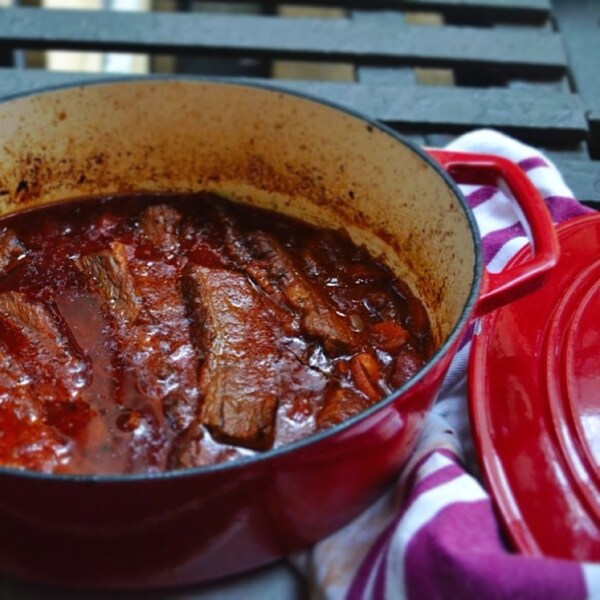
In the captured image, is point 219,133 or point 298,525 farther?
point 219,133

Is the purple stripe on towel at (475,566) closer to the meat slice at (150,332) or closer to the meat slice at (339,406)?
the meat slice at (339,406)

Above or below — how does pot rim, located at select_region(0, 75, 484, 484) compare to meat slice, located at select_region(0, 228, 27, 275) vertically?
above

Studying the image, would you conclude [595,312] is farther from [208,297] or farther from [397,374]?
[208,297]

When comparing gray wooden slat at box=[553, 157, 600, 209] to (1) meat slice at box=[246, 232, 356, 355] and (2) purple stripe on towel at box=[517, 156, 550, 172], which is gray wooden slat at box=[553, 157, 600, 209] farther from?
(1) meat slice at box=[246, 232, 356, 355]

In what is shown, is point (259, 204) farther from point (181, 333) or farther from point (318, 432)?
point (318, 432)

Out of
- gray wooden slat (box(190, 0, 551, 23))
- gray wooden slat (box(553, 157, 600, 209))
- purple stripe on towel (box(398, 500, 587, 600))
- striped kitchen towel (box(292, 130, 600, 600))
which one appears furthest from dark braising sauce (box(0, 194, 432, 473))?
gray wooden slat (box(190, 0, 551, 23))

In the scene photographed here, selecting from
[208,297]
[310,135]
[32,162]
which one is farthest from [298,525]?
[32,162]
